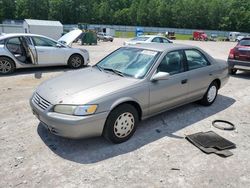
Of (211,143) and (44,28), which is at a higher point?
(44,28)

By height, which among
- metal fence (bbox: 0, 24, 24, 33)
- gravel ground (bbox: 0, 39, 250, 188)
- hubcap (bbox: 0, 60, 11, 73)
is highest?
metal fence (bbox: 0, 24, 24, 33)

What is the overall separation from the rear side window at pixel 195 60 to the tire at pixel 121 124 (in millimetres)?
1845

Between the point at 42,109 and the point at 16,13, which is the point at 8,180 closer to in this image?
the point at 42,109

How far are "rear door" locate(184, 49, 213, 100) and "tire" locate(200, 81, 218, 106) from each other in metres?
0.18

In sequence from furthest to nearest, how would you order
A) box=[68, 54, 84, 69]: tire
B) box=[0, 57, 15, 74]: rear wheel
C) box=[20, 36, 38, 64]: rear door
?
box=[68, 54, 84, 69]: tire < box=[20, 36, 38, 64]: rear door < box=[0, 57, 15, 74]: rear wheel

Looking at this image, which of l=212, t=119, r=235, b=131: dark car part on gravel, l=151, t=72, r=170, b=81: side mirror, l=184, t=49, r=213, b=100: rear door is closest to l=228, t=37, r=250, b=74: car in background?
l=184, t=49, r=213, b=100: rear door

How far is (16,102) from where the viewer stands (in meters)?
5.77

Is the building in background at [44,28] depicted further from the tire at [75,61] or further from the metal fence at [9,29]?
the tire at [75,61]

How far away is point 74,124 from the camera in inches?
135

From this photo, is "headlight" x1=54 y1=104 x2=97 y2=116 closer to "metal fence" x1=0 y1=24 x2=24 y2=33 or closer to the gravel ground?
the gravel ground

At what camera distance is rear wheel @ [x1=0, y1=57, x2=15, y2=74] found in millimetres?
8314

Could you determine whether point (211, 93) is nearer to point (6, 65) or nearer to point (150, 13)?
point (6, 65)

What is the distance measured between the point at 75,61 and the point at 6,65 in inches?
100

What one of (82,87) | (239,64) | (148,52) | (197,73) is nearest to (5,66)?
(82,87)
